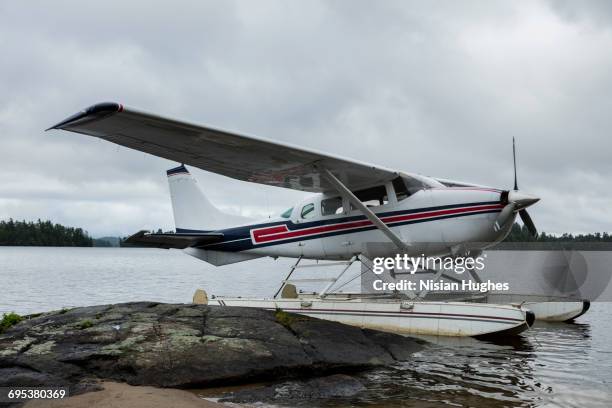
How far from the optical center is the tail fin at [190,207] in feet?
43.9

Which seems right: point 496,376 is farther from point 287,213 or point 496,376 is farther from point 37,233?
point 37,233

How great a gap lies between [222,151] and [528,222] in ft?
18.6

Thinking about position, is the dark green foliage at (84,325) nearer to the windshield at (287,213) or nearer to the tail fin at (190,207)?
the windshield at (287,213)

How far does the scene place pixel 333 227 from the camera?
10.7 meters

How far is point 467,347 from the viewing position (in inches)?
347

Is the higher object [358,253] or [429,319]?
[358,253]

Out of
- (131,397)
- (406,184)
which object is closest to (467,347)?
(406,184)

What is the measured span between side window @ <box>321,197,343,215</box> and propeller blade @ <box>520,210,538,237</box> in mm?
3332

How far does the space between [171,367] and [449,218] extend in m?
5.61

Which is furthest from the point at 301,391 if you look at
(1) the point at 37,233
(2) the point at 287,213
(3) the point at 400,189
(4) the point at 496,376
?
(1) the point at 37,233

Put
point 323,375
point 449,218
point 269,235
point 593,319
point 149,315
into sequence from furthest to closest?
point 593,319, point 269,235, point 449,218, point 149,315, point 323,375

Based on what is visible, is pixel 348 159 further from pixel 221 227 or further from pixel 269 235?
pixel 221 227

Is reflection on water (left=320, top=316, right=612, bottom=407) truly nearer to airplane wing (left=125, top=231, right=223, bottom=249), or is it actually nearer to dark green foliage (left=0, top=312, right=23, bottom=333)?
Answer: dark green foliage (left=0, top=312, right=23, bottom=333)

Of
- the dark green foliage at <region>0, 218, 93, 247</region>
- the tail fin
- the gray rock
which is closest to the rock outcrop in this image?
the gray rock
